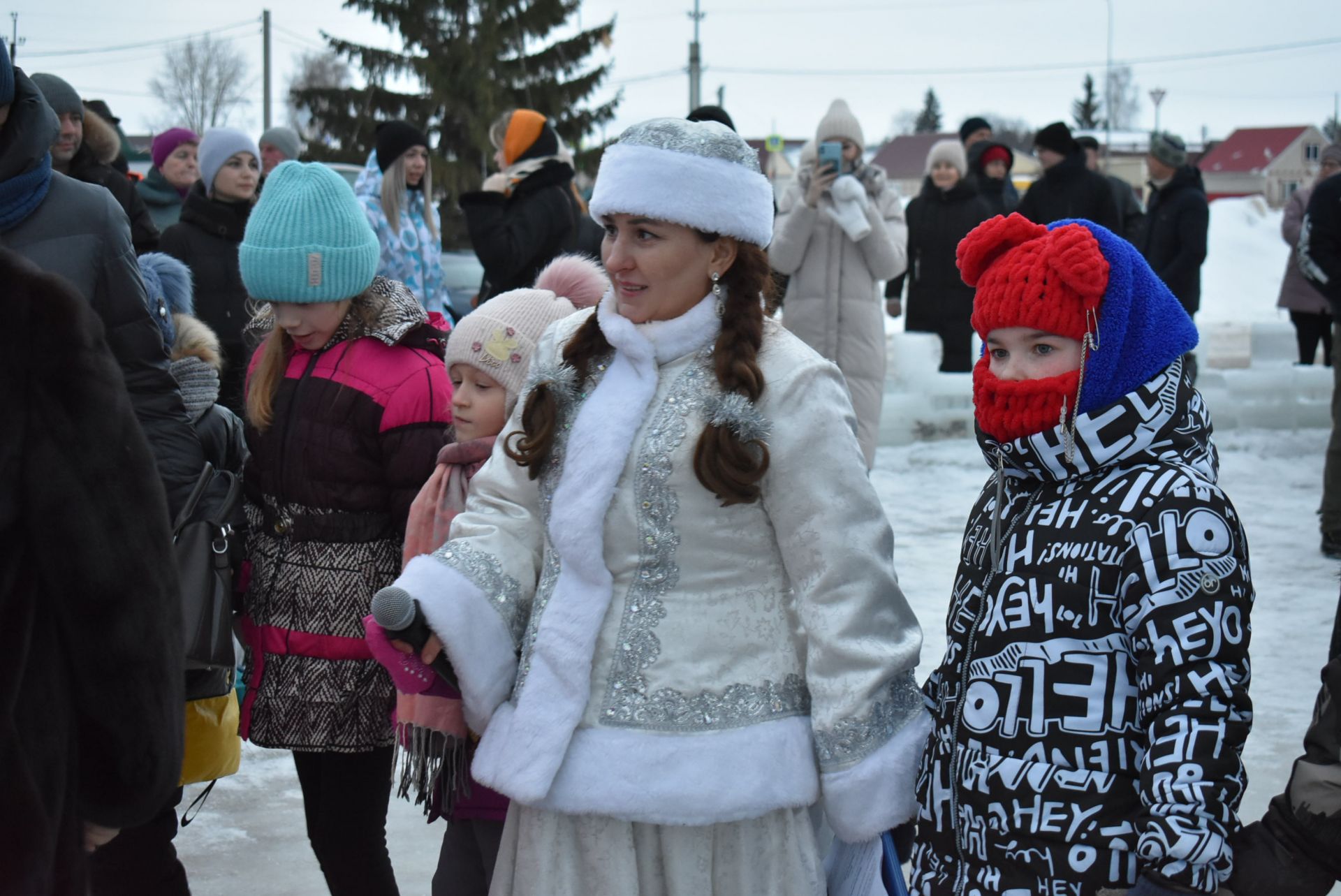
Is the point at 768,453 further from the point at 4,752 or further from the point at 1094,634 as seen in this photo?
the point at 4,752

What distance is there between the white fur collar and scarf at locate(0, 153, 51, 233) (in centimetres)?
111

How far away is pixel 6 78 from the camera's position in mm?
2461

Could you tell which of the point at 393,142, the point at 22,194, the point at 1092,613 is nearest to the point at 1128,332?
the point at 1092,613

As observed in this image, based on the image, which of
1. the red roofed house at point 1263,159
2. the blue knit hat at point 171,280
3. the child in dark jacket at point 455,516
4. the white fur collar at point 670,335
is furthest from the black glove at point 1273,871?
the red roofed house at point 1263,159

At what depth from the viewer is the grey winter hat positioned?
825cm

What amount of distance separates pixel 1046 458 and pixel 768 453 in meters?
0.44

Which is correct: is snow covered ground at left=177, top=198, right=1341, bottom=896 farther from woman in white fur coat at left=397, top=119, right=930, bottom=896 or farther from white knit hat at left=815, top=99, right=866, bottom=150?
white knit hat at left=815, top=99, right=866, bottom=150

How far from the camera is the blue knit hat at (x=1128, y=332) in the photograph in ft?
6.59

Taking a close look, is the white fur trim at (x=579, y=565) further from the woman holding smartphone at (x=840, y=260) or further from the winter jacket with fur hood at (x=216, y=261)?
the woman holding smartphone at (x=840, y=260)

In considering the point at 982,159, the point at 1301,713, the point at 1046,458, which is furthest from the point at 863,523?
the point at 982,159

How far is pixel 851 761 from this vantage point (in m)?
2.20

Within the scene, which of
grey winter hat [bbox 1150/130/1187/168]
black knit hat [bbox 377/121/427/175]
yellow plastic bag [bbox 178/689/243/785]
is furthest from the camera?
grey winter hat [bbox 1150/130/1187/168]

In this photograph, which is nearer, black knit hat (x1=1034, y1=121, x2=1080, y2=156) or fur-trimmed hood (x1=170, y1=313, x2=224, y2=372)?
fur-trimmed hood (x1=170, y1=313, x2=224, y2=372)

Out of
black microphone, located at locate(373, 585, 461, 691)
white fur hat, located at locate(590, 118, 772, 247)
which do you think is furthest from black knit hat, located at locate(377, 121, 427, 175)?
black microphone, located at locate(373, 585, 461, 691)
